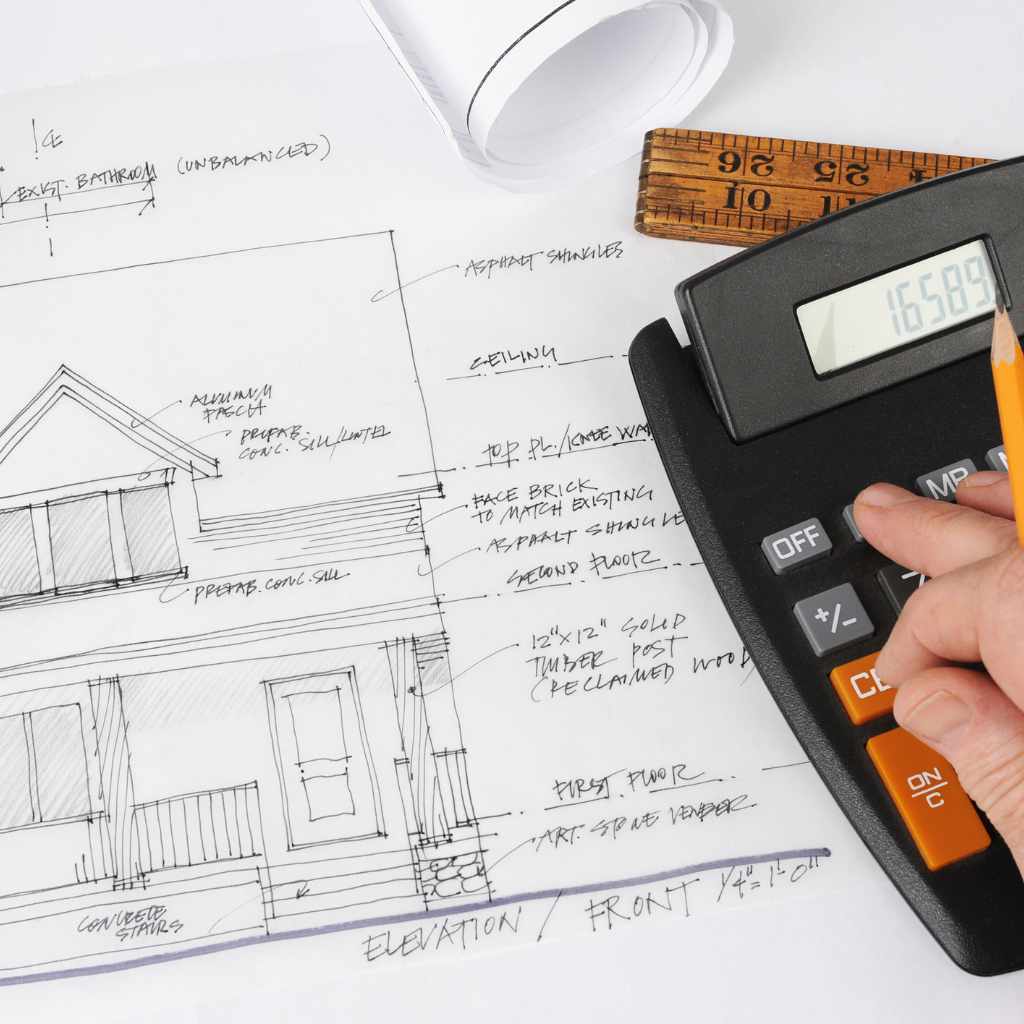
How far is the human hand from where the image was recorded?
12.9 inches

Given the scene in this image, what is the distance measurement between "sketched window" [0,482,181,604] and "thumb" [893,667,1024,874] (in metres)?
0.40

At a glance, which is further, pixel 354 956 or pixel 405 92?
pixel 405 92

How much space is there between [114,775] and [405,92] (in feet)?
1.54

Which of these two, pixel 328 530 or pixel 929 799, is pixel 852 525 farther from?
pixel 328 530

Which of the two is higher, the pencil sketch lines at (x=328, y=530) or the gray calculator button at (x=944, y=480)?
the pencil sketch lines at (x=328, y=530)

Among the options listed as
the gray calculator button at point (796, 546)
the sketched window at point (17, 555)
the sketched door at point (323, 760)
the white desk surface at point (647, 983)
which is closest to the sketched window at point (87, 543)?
the sketched window at point (17, 555)

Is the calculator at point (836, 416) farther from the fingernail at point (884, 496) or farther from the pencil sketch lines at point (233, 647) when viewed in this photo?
the pencil sketch lines at point (233, 647)

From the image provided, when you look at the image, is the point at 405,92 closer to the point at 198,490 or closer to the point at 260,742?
the point at 198,490

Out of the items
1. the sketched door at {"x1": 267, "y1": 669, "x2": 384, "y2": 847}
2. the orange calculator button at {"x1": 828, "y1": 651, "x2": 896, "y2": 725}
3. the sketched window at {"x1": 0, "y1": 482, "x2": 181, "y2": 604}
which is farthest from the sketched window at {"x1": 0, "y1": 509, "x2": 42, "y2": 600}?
the orange calculator button at {"x1": 828, "y1": 651, "x2": 896, "y2": 725}

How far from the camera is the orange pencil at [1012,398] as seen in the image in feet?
1.19

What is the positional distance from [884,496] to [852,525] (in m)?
0.03

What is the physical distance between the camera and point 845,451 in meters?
0.46

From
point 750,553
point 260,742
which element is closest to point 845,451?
point 750,553

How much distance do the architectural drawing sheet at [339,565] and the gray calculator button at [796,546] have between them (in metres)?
0.07
